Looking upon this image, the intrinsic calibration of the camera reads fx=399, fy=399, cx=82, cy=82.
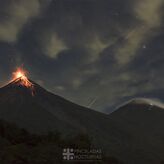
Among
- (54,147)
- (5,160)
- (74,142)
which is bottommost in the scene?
(5,160)

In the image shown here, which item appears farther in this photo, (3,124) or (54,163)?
(3,124)

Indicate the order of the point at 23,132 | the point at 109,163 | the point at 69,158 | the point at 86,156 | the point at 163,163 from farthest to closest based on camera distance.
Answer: the point at 163,163
the point at 23,132
the point at 109,163
the point at 86,156
the point at 69,158

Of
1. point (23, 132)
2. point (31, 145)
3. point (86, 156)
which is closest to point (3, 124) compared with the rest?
point (23, 132)

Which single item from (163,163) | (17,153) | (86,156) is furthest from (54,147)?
(163,163)

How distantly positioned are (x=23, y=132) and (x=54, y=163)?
2882 cm

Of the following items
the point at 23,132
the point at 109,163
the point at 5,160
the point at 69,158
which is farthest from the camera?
the point at 23,132

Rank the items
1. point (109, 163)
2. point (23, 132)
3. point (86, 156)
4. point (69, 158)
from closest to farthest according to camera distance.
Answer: point (69, 158) < point (86, 156) < point (109, 163) < point (23, 132)

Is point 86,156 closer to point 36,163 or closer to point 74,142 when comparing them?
point 36,163

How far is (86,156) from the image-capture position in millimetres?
93062

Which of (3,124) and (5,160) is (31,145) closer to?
(3,124)

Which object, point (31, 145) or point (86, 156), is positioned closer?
point (86, 156)

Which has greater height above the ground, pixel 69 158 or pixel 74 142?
pixel 74 142

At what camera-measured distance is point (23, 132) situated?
372 feet

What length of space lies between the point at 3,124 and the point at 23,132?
6.78 metres
